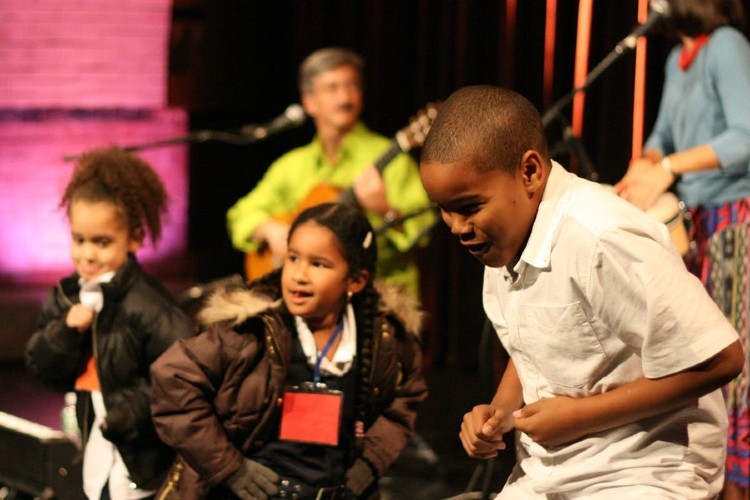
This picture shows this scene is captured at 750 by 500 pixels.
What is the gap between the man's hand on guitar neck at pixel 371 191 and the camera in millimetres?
4102

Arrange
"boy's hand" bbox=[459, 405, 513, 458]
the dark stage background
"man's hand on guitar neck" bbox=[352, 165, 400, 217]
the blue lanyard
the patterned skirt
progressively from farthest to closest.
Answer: the dark stage background < "man's hand on guitar neck" bbox=[352, 165, 400, 217] < the patterned skirt < the blue lanyard < "boy's hand" bbox=[459, 405, 513, 458]

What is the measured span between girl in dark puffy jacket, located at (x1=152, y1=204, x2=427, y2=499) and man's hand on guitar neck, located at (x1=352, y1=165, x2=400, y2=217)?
105 cm

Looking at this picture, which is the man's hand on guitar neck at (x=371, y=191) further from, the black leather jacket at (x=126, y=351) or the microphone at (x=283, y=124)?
the black leather jacket at (x=126, y=351)

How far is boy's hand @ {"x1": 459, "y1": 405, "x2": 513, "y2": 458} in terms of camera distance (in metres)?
2.05

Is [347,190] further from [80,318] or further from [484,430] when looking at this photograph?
[484,430]

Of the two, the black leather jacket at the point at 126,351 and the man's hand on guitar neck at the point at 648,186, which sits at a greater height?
the man's hand on guitar neck at the point at 648,186

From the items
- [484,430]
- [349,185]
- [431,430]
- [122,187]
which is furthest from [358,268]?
[431,430]

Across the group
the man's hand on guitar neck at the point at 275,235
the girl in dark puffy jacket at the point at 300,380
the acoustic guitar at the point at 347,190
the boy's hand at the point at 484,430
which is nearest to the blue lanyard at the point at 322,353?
the girl in dark puffy jacket at the point at 300,380

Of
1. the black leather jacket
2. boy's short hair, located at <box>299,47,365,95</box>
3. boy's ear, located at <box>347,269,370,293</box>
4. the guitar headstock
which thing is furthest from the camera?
boy's short hair, located at <box>299,47,365,95</box>

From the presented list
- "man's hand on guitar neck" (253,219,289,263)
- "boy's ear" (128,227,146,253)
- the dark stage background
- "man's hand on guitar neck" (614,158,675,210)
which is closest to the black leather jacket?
"boy's ear" (128,227,146,253)

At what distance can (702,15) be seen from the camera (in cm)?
338

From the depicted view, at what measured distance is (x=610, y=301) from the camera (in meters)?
1.92

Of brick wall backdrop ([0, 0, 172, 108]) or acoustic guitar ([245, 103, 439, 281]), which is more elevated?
brick wall backdrop ([0, 0, 172, 108])

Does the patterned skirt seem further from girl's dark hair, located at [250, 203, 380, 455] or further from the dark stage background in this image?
the dark stage background
